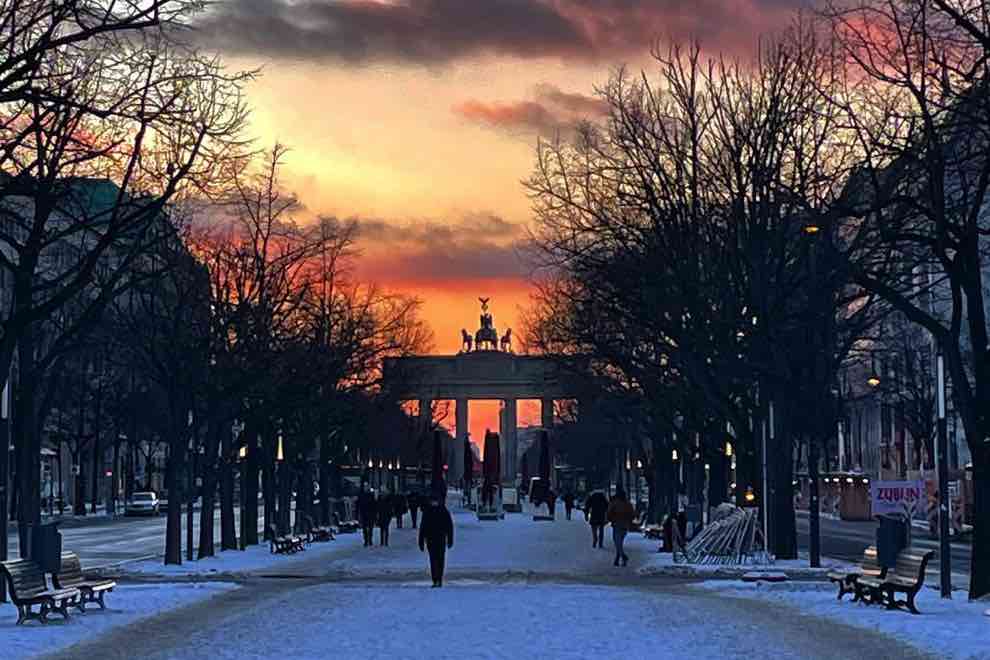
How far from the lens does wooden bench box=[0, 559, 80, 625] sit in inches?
1035

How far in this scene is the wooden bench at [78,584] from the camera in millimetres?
29156

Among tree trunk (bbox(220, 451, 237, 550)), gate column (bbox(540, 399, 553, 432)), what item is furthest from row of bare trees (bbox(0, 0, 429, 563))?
gate column (bbox(540, 399, 553, 432))

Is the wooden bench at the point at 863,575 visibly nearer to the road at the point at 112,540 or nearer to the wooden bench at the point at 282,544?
the road at the point at 112,540

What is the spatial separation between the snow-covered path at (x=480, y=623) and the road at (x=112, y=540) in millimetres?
11496

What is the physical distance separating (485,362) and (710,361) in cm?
12074

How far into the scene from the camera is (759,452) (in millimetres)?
48688

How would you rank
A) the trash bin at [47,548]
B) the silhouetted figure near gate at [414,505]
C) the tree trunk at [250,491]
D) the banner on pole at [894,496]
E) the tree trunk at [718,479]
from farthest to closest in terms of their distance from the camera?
the silhouetted figure near gate at [414,505]
the tree trunk at [718,479]
the tree trunk at [250,491]
the banner on pole at [894,496]
the trash bin at [47,548]

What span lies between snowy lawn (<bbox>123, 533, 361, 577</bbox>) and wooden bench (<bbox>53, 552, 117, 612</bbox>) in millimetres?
10638

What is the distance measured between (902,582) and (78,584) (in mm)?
12647

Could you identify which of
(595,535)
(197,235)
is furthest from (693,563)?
(197,235)

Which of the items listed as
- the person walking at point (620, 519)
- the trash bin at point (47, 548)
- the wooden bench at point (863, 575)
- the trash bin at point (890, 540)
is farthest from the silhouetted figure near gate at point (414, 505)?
the trash bin at point (47, 548)

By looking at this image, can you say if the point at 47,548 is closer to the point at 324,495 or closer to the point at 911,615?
the point at 911,615

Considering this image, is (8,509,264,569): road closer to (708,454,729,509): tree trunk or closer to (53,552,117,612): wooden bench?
(708,454,729,509): tree trunk

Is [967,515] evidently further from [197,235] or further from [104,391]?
[104,391]
